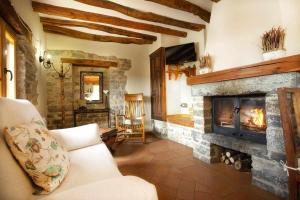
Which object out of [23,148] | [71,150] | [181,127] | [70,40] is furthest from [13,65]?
[181,127]

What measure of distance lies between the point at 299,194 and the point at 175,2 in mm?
2601

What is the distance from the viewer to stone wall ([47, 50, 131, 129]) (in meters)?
4.19

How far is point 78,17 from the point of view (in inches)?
117

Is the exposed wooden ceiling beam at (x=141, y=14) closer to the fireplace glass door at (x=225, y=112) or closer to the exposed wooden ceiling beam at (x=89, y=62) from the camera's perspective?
the fireplace glass door at (x=225, y=112)

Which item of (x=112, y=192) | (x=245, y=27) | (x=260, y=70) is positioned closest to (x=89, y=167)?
(x=112, y=192)

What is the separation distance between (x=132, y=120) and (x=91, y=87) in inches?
55.0

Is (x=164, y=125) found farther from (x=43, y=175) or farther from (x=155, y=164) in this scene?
(x=43, y=175)

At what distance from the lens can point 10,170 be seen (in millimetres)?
730

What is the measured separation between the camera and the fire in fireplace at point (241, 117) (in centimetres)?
197

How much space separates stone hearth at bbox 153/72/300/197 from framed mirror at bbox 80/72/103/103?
293 centimetres

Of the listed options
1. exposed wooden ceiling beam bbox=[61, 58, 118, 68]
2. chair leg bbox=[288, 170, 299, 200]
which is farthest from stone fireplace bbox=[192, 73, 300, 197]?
exposed wooden ceiling beam bbox=[61, 58, 118, 68]

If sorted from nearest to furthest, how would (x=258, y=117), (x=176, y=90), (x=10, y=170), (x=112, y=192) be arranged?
(x=112, y=192), (x=10, y=170), (x=258, y=117), (x=176, y=90)

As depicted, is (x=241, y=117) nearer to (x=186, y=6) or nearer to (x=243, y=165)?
(x=243, y=165)

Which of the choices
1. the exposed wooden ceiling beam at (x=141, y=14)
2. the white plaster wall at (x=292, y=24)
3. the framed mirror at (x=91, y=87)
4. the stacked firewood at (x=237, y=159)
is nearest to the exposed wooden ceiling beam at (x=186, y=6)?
the exposed wooden ceiling beam at (x=141, y=14)
